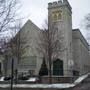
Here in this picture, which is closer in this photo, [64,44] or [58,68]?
[64,44]

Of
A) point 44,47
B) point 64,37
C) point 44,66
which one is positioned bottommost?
point 44,66

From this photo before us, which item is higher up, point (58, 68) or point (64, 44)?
point (64, 44)

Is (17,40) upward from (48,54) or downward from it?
upward

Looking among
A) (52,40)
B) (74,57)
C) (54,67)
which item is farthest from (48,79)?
(74,57)

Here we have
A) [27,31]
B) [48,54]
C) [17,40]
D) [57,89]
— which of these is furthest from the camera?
[27,31]

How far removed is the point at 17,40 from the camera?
35.1 meters

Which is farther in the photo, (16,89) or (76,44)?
(76,44)

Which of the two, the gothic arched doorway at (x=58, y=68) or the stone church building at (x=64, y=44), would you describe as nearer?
the stone church building at (x=64, y=44)

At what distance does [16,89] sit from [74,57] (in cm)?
3200

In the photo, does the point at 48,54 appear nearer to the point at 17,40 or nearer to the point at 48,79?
the point at 48,79

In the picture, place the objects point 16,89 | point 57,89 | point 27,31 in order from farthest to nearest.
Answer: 1. point 27,31
2. point 16,89
3. point 57,89

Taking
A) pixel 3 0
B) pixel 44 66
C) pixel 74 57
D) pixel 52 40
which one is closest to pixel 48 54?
pixel 52 40

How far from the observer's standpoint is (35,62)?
45.8 m

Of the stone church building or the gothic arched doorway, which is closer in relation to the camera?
the stone church building
